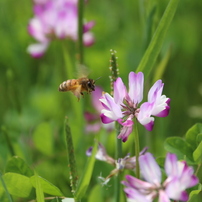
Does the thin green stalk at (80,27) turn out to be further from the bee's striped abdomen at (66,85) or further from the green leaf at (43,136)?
the bee's striped abdomen at (66,85)

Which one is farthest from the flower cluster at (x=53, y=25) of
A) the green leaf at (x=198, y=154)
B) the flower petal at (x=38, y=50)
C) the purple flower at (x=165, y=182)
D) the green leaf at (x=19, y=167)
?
the purple flower at (x=165, y=182)

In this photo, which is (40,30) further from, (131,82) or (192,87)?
(131,82)

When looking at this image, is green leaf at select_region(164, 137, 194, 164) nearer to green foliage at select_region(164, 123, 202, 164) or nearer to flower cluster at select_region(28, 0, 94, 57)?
green foliage at select_region(164, 123, 202, 164)

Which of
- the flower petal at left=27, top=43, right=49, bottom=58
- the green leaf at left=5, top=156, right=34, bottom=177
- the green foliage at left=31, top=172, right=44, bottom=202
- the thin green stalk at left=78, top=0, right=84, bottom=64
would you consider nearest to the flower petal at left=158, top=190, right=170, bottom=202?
the green foliage at left=31, top=172, right=44, bottom=202

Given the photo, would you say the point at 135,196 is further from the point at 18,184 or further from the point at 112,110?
the point at 18,184

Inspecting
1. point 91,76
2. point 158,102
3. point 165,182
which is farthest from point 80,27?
point 91,76

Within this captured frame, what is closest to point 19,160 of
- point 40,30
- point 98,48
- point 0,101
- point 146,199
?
point 146,199
